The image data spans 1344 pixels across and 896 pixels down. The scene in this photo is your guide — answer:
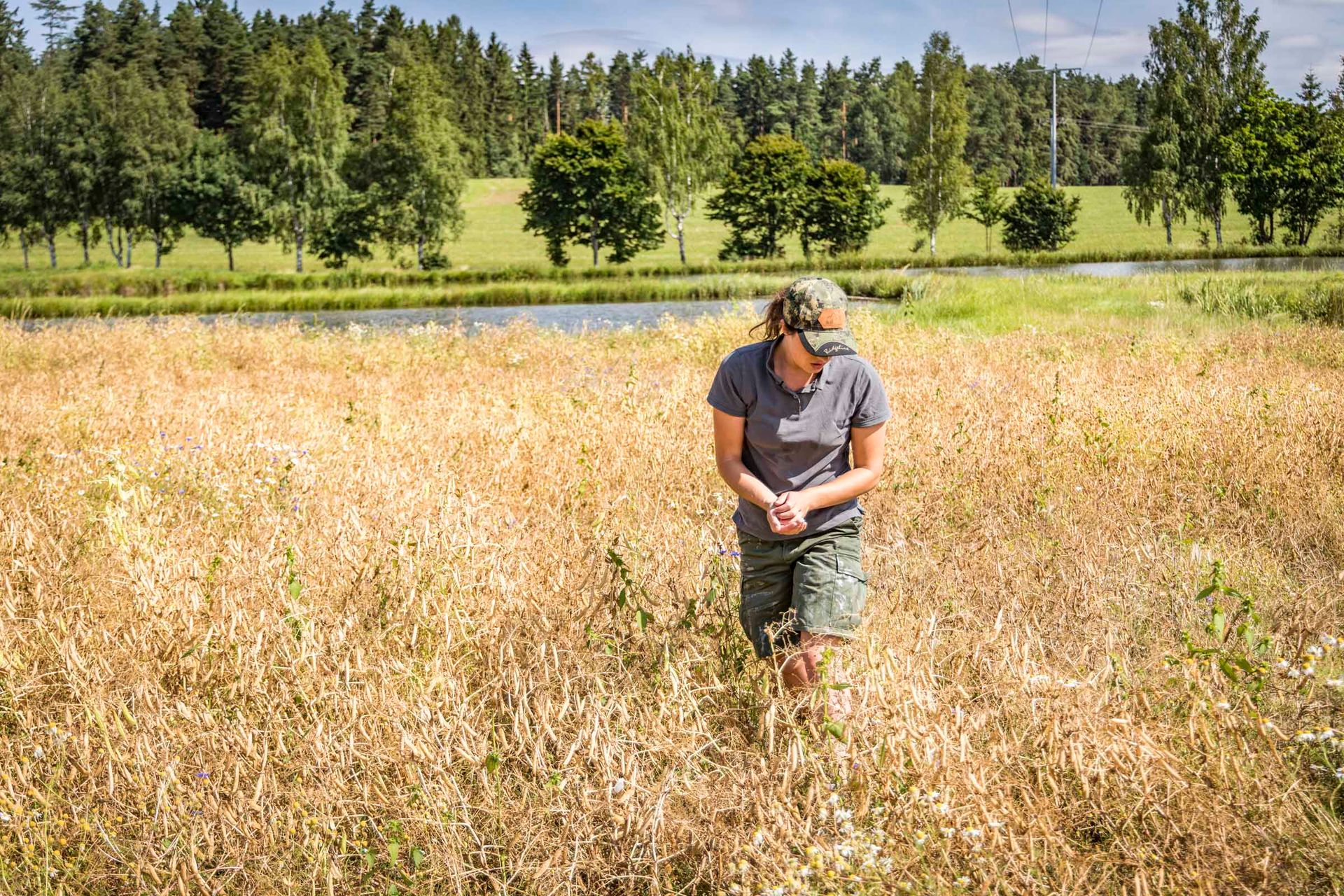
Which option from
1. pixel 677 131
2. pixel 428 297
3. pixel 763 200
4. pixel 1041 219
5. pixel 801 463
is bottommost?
pixel 801 463

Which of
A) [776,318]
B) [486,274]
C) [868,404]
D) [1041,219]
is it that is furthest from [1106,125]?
[776,318]

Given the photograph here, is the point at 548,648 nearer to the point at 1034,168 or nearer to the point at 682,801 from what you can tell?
the point at 682,801

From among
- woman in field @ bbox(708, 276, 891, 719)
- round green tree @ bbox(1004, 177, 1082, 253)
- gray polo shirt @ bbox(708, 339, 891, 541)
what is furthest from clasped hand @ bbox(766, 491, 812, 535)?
round green tree @ bbox(1004, 177, 1082, 253)

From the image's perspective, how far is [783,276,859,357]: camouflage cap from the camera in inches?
124

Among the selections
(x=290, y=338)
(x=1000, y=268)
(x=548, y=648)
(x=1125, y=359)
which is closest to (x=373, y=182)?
(x=1000, y=268)

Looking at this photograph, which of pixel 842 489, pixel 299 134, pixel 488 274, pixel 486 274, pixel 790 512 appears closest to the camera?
pixel 790 512

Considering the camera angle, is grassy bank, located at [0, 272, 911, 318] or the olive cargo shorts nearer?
the olive cargo shorts

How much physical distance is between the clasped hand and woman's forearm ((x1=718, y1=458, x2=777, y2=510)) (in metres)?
0.05

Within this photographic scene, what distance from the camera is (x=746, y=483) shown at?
333 centimetres

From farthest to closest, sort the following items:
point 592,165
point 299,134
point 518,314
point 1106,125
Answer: point 1106,125
point 592,165
point 299,134
point 518,314

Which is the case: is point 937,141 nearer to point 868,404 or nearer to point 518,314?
point 518,314

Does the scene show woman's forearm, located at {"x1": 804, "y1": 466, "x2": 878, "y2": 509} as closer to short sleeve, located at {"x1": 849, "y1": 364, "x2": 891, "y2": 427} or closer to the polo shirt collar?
short sleeve, located at {"x1": 849, "y1": 364, "x2": 891, "y2": 427}

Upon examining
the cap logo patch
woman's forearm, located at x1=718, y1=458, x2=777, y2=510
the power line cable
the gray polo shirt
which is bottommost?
woman's forearm, located at x1=718, y1=458, x2=777, y2=510

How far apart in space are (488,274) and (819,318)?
49.4m
